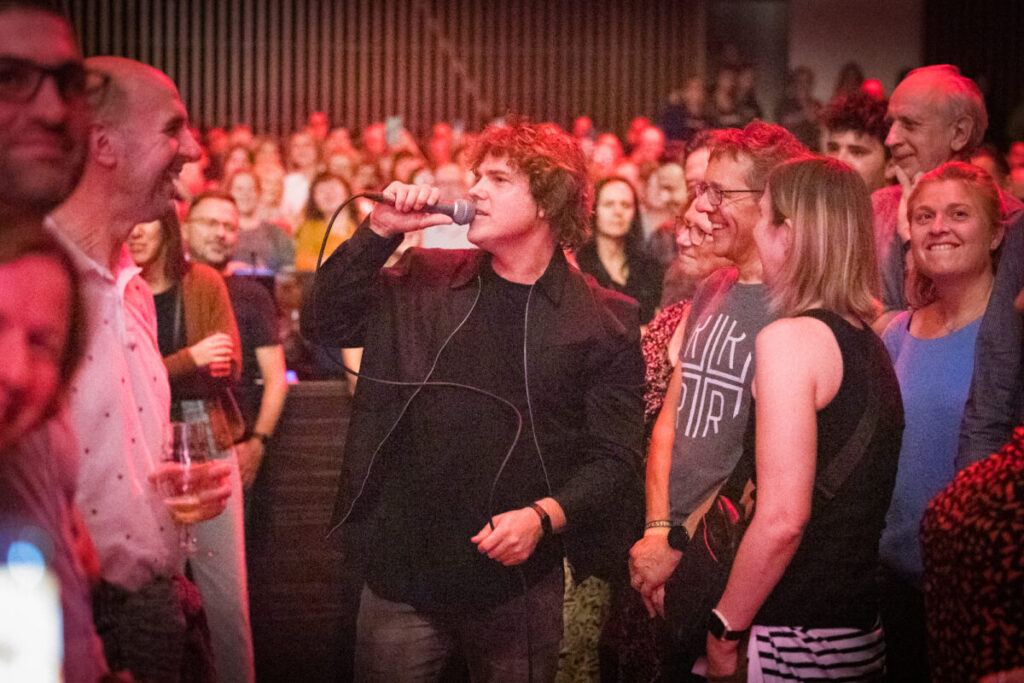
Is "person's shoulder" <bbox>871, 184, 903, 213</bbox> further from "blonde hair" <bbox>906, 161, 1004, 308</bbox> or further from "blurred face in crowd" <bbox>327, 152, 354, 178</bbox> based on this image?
"blurred face in crowd" <bbox>327, 152, 354, 178</bbox>

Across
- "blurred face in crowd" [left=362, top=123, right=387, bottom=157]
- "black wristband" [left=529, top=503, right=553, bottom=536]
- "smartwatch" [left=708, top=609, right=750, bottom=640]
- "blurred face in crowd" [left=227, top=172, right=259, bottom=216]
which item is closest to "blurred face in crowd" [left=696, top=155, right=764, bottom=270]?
"black wristband" [left=529, top=503, right=553, bottom=536]

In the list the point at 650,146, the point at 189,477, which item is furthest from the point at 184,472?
the point at 650,146

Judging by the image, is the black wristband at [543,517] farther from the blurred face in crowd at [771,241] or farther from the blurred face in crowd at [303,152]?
the blurred face in crowd at [303,152]

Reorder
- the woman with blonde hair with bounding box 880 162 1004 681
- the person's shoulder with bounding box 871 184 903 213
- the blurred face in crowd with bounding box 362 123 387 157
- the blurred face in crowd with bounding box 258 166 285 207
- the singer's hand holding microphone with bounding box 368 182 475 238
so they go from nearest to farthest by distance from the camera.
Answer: the singer's hand holding microphone with bounding box 368 182 475 238
the woman with blonde hair with bounding box 880 162 1004 681
the person's shoulder with bounding box 871 184 903 213
the blurred face in crowd with bounding box 258 166 285 207
the blurred face in crowd with bounding box 362 123 387 157

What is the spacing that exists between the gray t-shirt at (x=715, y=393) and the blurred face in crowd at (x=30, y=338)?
1.47 meters

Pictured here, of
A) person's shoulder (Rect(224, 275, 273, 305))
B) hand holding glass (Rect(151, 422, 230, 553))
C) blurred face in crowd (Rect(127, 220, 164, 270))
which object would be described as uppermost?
blurred face in crowd (Rect(127, 220, 164, 270))

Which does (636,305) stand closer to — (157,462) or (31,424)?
(157,462)

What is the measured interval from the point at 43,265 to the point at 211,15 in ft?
38.7

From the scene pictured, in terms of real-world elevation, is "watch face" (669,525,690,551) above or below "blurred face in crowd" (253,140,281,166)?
below

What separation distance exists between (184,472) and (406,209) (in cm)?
71

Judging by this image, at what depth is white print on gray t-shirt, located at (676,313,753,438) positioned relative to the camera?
7.13 ft

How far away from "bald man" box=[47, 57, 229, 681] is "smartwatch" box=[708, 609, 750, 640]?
0.93 meters

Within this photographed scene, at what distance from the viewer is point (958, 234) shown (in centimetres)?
243

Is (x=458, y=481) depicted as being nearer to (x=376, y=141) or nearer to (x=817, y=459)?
(x=817, y=459)
